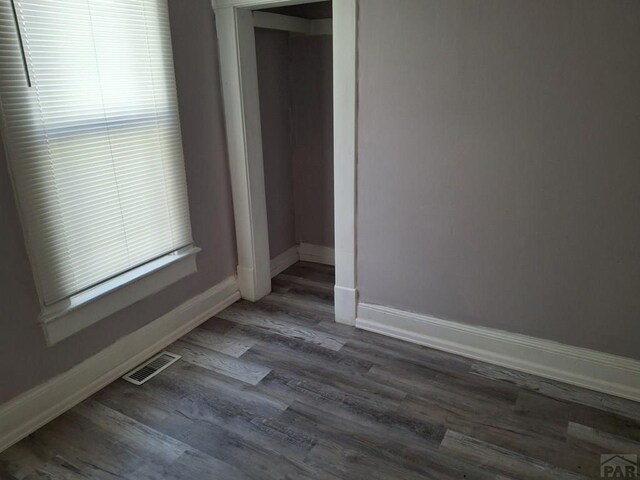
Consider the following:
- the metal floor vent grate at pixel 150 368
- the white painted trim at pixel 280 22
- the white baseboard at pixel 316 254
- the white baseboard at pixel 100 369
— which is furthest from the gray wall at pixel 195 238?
the white baseboard at pixel 316 254

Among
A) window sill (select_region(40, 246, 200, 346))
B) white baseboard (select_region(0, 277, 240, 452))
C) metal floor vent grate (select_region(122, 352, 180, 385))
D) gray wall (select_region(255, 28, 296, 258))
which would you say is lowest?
metal floor vent grate (select_region(122, 352, 180, 385))

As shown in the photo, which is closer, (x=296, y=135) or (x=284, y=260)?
(x=296, y=135)

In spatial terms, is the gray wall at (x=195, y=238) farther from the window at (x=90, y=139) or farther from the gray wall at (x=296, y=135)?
the gray wall at (x=296, y=135)

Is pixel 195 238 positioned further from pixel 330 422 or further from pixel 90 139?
pixel 330 422

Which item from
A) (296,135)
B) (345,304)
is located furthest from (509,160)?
(296,135)

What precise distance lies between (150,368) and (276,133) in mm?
1903

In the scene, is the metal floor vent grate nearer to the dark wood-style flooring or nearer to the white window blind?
the dark wood-style flooring

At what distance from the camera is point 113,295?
7.68ft

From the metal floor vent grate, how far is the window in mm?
384

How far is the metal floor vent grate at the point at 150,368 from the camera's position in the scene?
7.94 feet

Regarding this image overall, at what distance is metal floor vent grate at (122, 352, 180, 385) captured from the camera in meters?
2.42

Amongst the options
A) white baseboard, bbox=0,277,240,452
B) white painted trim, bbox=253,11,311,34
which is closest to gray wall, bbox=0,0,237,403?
white baseboard, bbox=0,277,240,452

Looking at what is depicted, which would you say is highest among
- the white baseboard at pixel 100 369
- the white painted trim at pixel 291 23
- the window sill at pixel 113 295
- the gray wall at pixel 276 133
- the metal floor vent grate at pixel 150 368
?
the white painted trim at pixel 291 23

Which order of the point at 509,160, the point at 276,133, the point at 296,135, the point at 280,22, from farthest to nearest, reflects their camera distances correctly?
the point at 296,135
the point at 276,133
the point at 280,22
the point at 509,160
